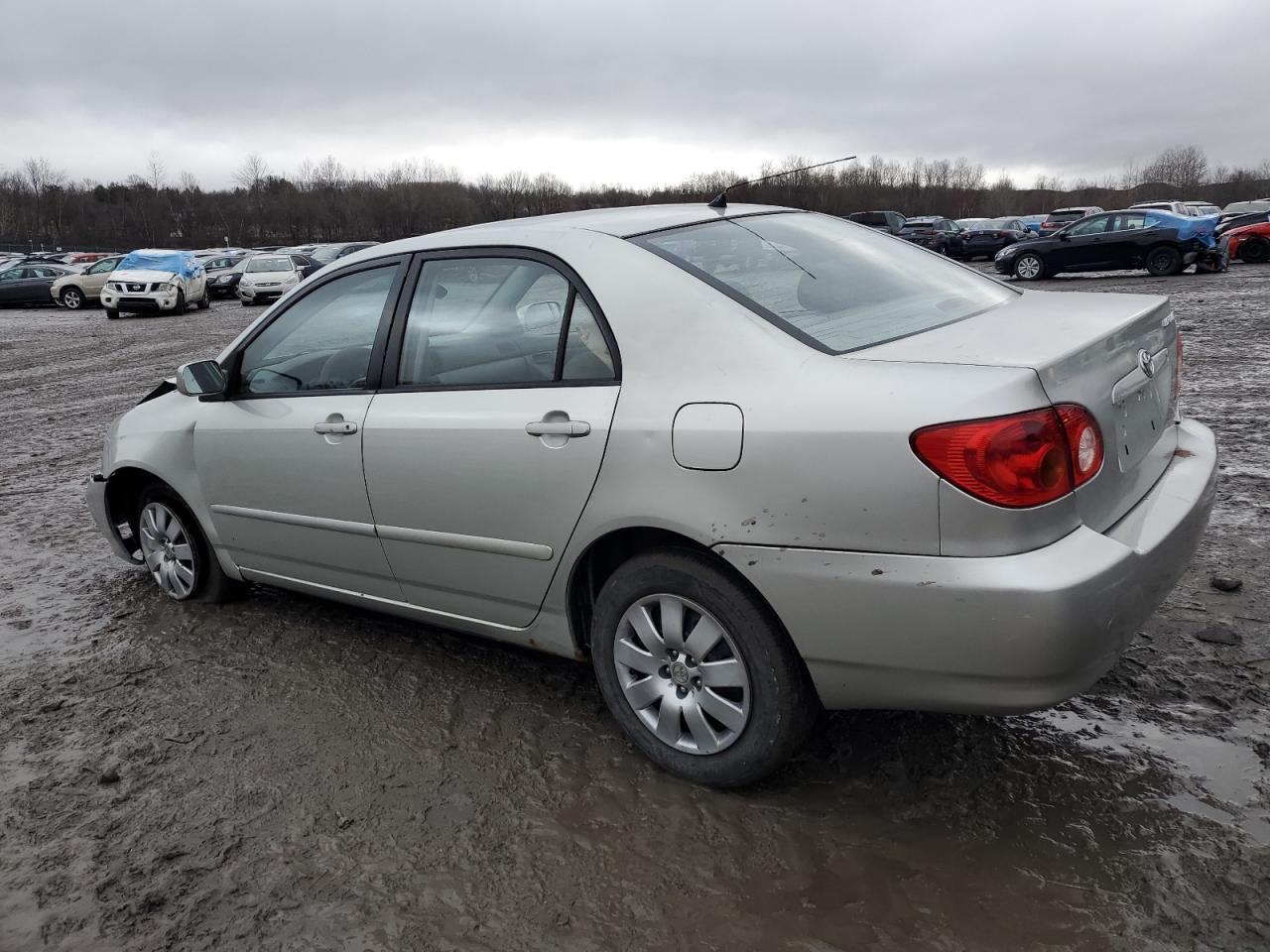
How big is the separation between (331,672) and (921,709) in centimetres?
226

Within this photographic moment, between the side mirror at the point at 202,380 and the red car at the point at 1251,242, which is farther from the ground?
the side mirror at the point at 202,380

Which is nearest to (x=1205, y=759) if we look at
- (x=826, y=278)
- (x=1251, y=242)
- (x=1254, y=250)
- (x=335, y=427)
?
(x=826, y=278)

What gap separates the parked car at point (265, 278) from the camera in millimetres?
27594

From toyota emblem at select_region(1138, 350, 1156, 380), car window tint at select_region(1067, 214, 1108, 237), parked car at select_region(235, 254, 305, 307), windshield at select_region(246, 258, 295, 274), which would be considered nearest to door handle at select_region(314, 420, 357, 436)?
toyota emblem at select_region(1138, 350, 1156, 380)

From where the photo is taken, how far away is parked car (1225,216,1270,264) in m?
23.2

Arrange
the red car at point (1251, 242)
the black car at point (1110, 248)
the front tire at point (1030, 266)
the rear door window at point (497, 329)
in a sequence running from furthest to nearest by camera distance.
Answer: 1. the red car at point (1251, 242)
2. the front tire at point (1030, 266)
3. the black car at point (1110, 248)
4. the rear door window at point (497, 329)

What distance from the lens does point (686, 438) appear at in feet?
8.44

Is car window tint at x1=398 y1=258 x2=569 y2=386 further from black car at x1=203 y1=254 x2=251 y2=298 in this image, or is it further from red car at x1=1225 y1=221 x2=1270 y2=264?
black car at x1=203 y1=254 x2=251 y2=298

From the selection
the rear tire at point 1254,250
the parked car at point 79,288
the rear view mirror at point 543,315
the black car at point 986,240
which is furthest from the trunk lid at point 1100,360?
the black car at point 986,240

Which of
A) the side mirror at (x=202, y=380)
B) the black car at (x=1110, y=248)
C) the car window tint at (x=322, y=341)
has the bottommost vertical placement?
the black car at (x=1110, y=248)

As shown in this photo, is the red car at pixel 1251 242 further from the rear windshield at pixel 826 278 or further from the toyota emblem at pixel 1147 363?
the toyota emblem at pixel 1147 363

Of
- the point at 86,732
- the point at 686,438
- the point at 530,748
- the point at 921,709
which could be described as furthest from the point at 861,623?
the point at 86,732

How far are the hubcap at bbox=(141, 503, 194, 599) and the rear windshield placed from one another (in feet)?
8.70

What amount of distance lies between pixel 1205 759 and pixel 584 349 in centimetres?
209
